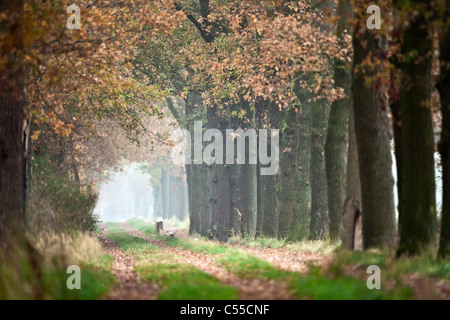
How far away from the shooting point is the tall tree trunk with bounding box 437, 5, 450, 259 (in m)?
12.0

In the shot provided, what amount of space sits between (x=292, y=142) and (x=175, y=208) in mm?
48085

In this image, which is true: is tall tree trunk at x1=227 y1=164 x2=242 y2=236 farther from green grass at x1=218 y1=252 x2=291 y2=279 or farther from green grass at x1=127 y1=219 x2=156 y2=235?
green grass at x1=218 y1=252 x2=291 y2=279

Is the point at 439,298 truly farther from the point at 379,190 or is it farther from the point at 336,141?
the point at 336,141

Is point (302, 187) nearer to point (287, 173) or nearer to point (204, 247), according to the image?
point (287, 173)

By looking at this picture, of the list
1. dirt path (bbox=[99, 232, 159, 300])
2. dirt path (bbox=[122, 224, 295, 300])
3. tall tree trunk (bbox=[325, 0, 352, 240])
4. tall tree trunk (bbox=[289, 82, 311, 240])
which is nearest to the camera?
dirt path (bbox=[122, 224, 295, 300])

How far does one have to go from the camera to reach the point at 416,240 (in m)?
12.2

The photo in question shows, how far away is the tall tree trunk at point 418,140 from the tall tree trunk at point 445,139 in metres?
0.25

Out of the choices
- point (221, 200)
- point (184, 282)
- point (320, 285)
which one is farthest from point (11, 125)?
point (221, 200)

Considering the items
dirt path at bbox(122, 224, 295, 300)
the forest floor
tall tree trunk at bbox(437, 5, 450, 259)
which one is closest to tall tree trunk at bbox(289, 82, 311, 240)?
the forest floor

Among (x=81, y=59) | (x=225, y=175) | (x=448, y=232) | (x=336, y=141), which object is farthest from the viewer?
(x=225, y=175)

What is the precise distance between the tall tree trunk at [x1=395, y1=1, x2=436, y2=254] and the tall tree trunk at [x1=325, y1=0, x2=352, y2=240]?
6.06m

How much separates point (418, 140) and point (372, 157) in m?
1.79

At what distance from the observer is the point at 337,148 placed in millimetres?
18594
